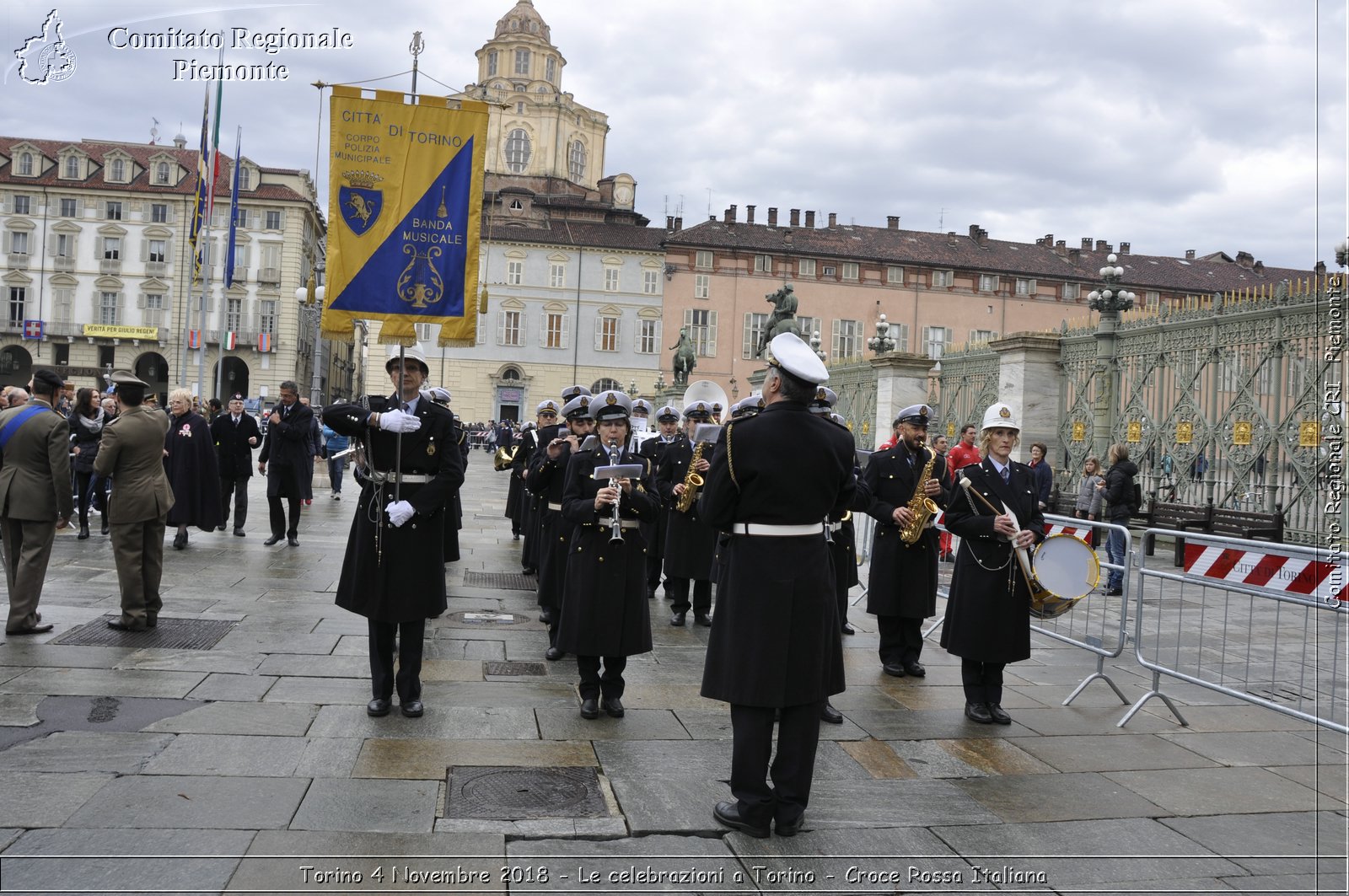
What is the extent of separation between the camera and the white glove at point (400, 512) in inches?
227

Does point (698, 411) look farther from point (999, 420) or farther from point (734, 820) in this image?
point (734, 820)

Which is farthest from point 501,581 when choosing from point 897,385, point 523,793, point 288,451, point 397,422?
point 897,385

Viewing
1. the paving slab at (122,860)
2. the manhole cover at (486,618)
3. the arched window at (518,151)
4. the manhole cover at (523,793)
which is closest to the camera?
the paving slab at (122,860)

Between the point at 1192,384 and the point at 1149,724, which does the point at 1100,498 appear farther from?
the point at 1149,724

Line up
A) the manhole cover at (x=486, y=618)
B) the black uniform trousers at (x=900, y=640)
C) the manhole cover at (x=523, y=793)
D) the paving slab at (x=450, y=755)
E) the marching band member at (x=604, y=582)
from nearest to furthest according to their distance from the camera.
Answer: the manhole cover at (x=523, y=793)
the paving slab at (x=450, y=755)
the marching band member at (x=604, y=582)
the black uniform trousers at (x=900, y=640)
the manhole cover at (x=486, y=618)

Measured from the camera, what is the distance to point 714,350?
59.2m

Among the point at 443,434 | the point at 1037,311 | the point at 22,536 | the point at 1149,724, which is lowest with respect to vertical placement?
the point at 1149,724

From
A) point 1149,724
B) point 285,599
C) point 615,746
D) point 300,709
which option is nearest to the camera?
point 615,746

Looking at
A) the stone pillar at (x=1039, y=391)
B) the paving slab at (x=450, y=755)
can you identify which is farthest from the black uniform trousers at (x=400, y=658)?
the stone pillar at (x=1039, y=391)

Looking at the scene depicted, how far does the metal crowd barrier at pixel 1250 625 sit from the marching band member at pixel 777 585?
9.48 feet

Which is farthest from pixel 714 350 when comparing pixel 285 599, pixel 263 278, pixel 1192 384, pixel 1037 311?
pixel 285 599

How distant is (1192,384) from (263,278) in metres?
60.2

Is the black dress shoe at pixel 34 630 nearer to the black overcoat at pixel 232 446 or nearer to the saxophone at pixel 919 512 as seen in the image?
the saxophone at pixel 919 512

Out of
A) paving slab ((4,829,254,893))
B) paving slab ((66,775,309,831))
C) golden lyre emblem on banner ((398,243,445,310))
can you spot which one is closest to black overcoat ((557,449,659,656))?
golden lyre emblem on banner ((398,243,445,310))
